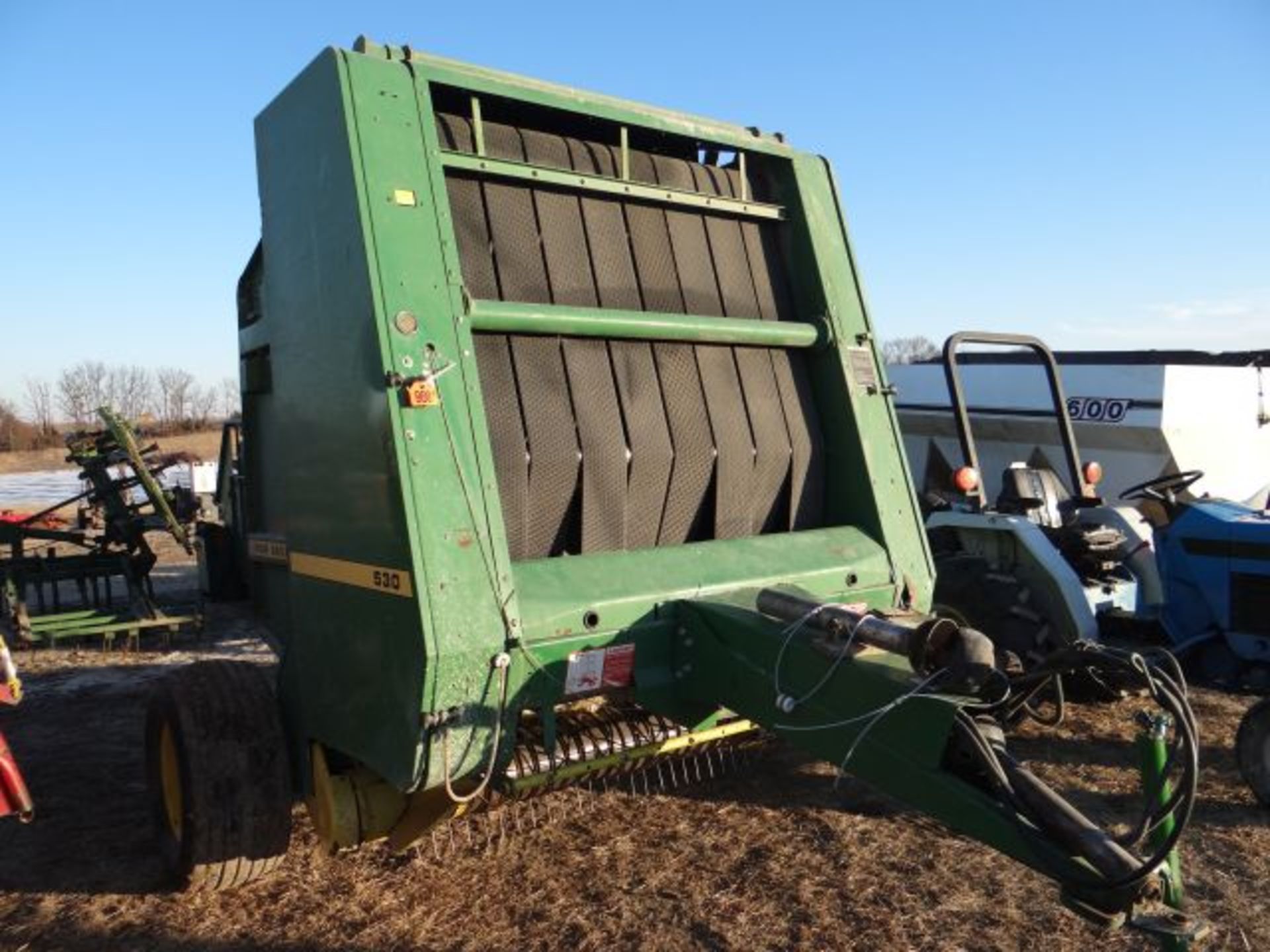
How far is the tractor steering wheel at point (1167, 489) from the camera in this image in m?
5.62

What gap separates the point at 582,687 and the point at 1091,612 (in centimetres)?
345

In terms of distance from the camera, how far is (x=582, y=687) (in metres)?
2.84

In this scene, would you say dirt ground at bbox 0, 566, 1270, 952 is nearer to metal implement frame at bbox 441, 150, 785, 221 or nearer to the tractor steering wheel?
the tractor steering wheel

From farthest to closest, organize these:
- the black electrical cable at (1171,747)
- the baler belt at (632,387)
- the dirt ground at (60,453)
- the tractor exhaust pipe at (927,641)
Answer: the dirt ground at (60,453), the baler belt at (632,387), the tractor exhaust pipe at (927,641), the black electrical cable at (1171,747)

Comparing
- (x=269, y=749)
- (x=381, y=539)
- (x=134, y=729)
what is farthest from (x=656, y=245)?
(x=134, y=729)

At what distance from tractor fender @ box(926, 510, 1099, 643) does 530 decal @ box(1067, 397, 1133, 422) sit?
3.07m

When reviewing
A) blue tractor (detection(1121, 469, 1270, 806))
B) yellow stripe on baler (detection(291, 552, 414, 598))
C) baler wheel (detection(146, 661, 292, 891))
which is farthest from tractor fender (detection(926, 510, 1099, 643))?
baler wheel (detection(146, 661, 292, 891))

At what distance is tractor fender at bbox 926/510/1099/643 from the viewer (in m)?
5.13

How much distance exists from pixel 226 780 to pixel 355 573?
93cm

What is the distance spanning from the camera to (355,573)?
2.89 m

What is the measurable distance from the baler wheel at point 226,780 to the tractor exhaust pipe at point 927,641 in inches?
76.6

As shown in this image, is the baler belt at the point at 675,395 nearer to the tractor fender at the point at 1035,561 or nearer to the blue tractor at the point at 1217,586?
the tractor fender at the point at 1035,561

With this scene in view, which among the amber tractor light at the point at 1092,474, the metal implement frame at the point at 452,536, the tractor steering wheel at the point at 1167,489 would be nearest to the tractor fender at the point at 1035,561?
the tractor steering wheel at the point at 1167,489

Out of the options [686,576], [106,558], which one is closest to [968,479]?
[686,576]
